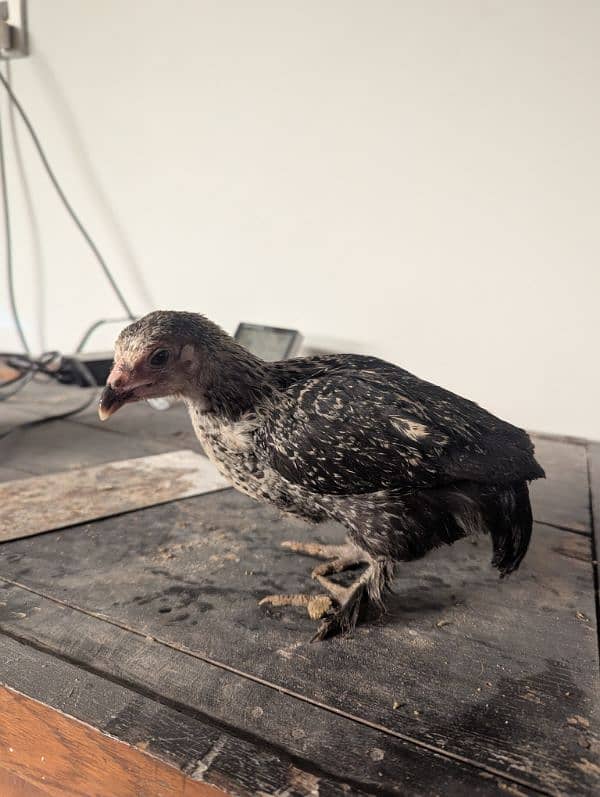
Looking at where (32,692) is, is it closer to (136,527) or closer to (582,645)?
(136,527)

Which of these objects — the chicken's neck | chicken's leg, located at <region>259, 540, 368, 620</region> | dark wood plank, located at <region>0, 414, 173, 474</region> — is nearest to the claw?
chicken's leg, located at <region>259, 540, 368, 620</region>

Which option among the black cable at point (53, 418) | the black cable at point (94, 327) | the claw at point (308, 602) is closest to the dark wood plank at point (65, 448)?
the black cable at point (53, 418)

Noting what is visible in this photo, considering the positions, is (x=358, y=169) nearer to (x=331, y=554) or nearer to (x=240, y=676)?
(x=331, y=554)

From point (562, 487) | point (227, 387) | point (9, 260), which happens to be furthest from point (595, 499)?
point (9, 260)

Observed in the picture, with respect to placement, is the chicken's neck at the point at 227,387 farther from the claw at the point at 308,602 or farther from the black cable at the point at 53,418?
the black cable at the point at 53,418

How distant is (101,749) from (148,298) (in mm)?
1595

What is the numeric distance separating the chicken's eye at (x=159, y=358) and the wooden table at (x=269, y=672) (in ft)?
0.99

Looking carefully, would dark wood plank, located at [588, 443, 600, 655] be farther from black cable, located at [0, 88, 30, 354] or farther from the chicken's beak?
black cable, located at [0, 88, 30, 354]

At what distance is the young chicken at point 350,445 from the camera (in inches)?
28.0

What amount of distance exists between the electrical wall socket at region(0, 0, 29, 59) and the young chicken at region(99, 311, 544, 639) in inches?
68.5

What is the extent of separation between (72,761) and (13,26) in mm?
2207

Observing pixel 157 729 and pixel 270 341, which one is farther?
pixel 270 341

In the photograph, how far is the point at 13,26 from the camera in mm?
1964

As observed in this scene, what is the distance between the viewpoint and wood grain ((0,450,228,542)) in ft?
3.28
